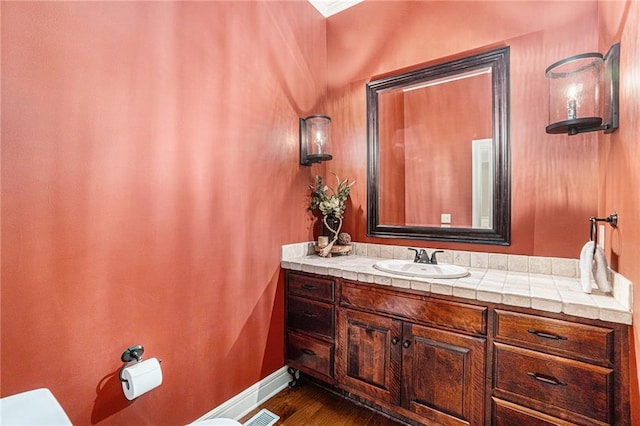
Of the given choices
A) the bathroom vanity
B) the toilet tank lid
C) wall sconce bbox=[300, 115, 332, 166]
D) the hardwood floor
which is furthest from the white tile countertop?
the toilet tank lid

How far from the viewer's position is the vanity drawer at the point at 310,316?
1.96 meters

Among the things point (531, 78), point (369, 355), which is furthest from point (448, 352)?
point (531, 78)

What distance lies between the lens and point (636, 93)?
1147 mm

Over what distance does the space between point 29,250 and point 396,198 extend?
6.71 feet

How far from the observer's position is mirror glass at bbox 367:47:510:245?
190 centimetres

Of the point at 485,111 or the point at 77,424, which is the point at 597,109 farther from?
the point at 77,424

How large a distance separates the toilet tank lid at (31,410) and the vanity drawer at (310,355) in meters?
1.33

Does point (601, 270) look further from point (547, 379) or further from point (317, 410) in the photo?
point (317, 410)

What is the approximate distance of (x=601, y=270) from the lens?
1.36 metres

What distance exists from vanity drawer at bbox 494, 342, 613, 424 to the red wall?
1.40 metres

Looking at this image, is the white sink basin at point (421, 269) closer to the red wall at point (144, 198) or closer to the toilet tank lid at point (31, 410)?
the red wall at point (144, 198)

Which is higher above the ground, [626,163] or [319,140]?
[319,140]

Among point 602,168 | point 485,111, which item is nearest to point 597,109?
point 602,168

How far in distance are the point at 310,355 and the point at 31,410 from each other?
1437 millimetres
